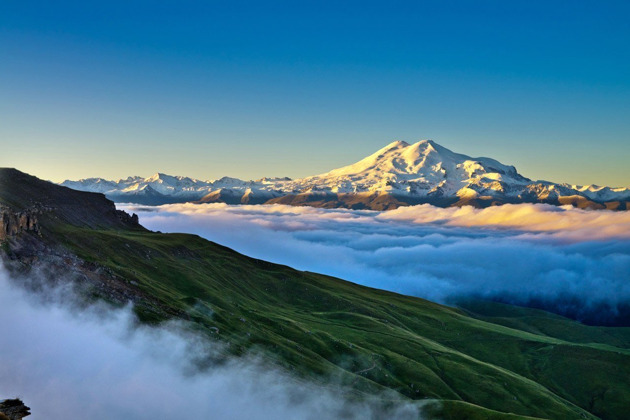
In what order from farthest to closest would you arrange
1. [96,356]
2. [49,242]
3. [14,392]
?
[49,242]
[96,356]
[14,392]

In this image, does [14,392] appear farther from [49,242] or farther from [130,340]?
[49,242]

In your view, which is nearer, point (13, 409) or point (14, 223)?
point (13, 409)

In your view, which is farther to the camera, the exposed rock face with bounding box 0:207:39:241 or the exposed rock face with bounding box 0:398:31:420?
the exposed rock face with bounding box 0:207:39:241

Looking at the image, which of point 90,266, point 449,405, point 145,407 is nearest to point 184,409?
point 145,407

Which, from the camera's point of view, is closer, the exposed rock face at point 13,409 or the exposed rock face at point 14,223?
the exposed rock face at point 13,409

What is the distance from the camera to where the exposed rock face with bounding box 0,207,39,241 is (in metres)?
164

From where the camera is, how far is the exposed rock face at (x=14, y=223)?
164000 millimetres

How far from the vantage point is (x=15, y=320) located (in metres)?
150

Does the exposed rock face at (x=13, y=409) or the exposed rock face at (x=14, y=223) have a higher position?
the exposed rock face at (x=14, y=223)

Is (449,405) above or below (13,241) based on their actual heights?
below

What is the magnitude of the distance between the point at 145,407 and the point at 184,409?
10512 millimetres

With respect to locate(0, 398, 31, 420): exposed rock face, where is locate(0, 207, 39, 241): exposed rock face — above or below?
above

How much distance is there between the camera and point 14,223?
570ft

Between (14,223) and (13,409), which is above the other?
(14,223)
